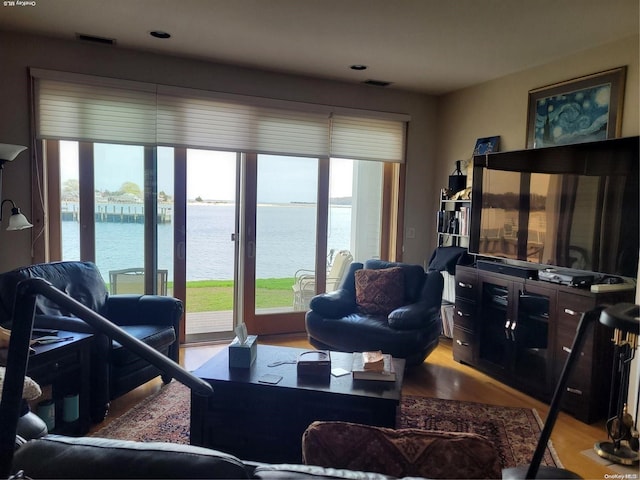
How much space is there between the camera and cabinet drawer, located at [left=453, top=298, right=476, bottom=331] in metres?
3.62

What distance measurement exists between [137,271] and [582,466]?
3466 mm

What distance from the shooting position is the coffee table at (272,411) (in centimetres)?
214

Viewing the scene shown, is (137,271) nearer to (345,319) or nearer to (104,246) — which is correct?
(104,246)

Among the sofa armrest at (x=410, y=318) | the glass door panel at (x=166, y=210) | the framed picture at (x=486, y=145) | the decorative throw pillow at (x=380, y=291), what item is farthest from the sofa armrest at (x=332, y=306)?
the framed picture at (x=486, y=145)

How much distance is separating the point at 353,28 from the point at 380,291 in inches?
79.7

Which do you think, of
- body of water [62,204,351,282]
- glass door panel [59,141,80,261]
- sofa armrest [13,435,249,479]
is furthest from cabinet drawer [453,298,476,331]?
glass door panel [59,141,80,261]

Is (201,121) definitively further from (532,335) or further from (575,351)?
(575,351)

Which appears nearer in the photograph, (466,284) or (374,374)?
(374,374)

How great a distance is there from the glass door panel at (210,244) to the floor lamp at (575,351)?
3564 millimetres

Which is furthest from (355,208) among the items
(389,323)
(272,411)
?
(272,411)

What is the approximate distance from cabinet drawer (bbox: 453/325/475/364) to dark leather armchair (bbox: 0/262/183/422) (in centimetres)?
229

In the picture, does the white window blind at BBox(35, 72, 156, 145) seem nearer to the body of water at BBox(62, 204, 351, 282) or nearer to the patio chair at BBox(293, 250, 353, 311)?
the body of water at BBox(62, 204, 351, 282)

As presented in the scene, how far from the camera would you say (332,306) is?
→ 357cm

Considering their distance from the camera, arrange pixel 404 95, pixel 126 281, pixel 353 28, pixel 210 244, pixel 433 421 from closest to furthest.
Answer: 1. pixel 433 421
2. pixel 353 28
3. pixel 126 281
4. pixel 210 244
5. pixel 404 95
